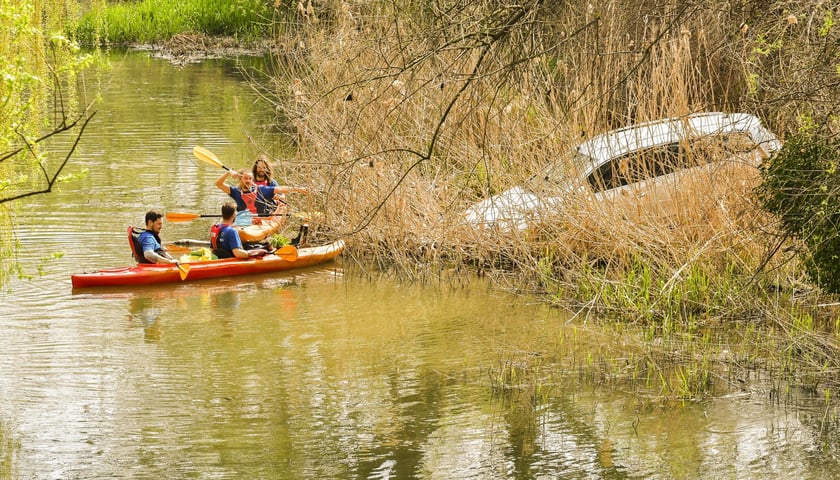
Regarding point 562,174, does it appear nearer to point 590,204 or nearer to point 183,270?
point 590,204

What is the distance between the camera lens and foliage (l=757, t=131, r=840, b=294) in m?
8.80

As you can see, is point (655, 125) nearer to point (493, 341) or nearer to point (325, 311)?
point (493, 341)

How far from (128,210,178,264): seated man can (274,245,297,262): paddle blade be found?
118cm

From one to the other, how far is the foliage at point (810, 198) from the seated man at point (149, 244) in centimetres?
634

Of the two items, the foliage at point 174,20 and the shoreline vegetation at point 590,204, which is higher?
the foliage at point 174,20

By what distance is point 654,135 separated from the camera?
40.7 feet

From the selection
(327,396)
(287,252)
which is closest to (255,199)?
(287,252)

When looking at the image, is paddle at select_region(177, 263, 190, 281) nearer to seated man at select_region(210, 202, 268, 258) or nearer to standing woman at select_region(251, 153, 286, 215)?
seated man at select_region(210, 202, 268, 258)

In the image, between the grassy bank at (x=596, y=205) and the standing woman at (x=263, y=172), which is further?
the standing woman at (x=263, y=172)

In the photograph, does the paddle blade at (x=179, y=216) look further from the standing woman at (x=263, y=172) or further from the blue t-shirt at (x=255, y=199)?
the standing woman at (x=263, y=172)

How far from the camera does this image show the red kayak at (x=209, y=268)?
1271 centimetres

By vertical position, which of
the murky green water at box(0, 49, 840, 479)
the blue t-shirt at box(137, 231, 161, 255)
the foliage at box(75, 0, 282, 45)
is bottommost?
the murky green water at box(0, 49, 840, 479)

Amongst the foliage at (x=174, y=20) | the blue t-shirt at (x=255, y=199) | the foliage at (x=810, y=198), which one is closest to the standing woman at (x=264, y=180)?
the blue t-shirt at (x=255, y=199)

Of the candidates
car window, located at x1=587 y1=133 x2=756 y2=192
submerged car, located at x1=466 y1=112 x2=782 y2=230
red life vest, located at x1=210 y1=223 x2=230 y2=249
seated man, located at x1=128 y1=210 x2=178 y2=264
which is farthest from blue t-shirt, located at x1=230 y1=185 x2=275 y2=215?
car window, located at x1=587 y1=133 x2=756 y2=192
